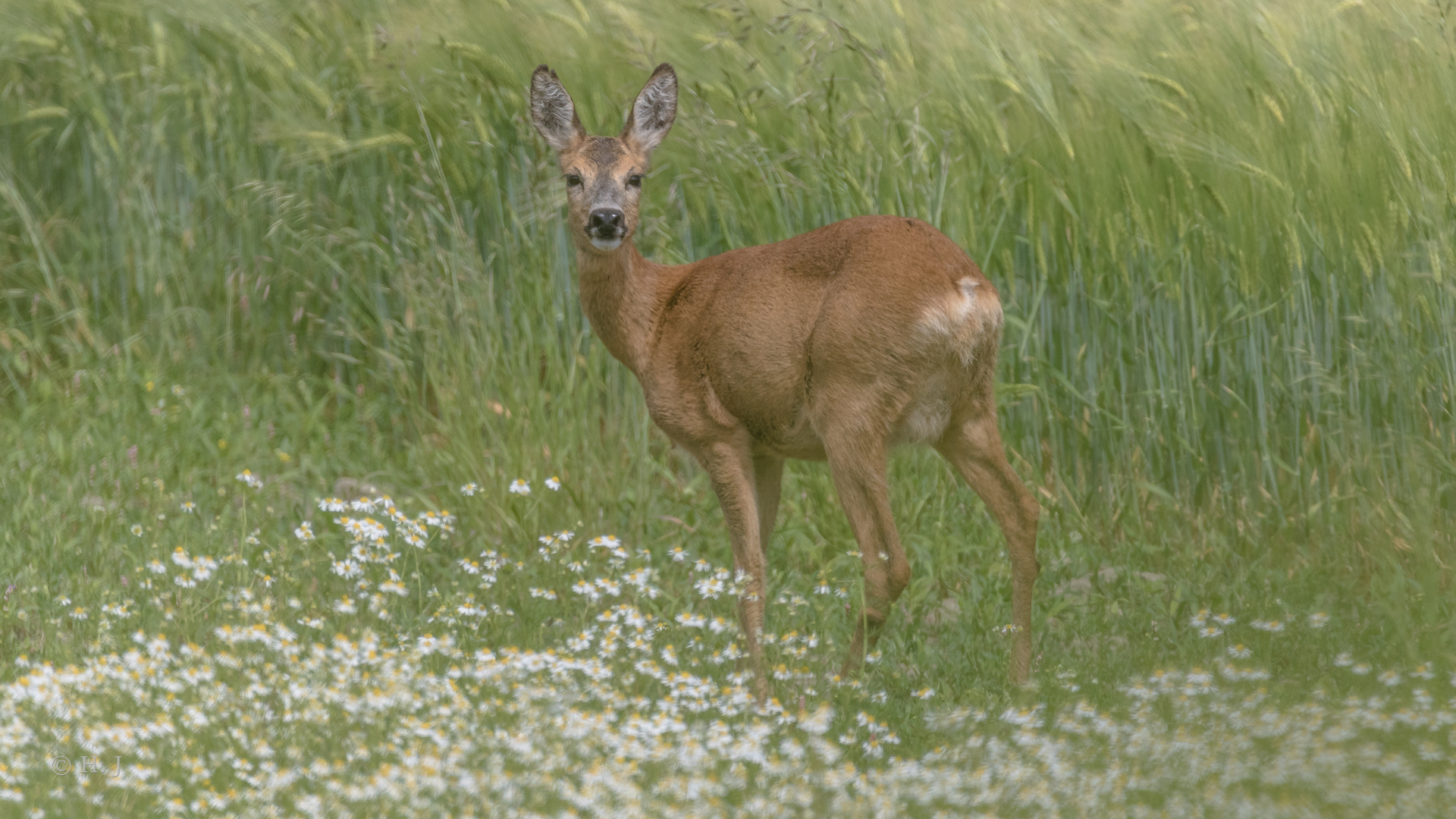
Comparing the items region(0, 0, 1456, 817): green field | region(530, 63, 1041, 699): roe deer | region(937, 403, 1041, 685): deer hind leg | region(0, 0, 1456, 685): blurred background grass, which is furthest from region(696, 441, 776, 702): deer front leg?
region(0, 0, 1456, 685): blurred background grass

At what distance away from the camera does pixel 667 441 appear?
6379 millimetres

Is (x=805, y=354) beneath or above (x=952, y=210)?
beneath

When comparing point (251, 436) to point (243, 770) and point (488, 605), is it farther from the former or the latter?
point (243, 770)

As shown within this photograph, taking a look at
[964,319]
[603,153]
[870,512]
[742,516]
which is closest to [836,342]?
[964,319]

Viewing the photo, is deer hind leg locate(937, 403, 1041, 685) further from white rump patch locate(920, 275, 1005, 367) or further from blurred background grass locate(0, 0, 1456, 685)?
blurred background grass locate(0, 0, 1456, 685)

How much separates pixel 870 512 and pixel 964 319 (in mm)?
634

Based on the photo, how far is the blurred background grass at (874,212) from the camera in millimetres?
5328

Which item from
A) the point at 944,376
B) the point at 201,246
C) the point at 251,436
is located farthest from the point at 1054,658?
the point at 201,246

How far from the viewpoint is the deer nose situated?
16.7 ft

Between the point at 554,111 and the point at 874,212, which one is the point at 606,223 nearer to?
the point at 554,111

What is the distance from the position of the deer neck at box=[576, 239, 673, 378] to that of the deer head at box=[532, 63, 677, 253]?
0.17 feet

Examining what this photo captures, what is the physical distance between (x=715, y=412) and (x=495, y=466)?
4.01 ft

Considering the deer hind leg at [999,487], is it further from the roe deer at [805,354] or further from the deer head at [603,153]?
the deer head at [603,153]

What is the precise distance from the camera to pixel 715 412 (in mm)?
5074
